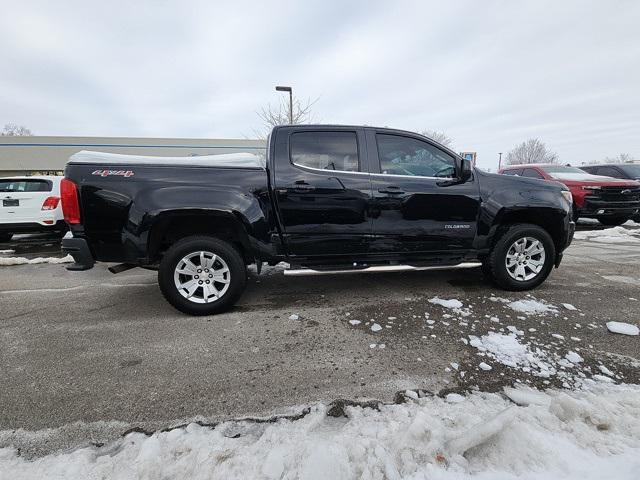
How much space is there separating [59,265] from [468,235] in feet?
21.8

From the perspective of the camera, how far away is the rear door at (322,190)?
386 centimetres

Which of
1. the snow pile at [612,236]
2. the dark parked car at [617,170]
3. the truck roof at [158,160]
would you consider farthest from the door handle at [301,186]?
the dark parked car at [617,170]

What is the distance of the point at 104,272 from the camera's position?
5.77 metres

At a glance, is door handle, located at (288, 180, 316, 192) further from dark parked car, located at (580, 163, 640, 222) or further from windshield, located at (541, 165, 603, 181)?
dark parked car, located at (580, 163, 640, 222)

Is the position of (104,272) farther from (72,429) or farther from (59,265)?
(72,429)

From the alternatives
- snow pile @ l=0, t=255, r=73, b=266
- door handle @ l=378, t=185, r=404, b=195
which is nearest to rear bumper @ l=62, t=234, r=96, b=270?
door handle @ l=378, t=185, r=404, b=195

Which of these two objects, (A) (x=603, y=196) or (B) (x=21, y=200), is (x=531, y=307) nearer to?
(A) (x=603, y=196)

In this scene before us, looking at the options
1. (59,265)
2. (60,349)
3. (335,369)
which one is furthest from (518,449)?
(59,265)

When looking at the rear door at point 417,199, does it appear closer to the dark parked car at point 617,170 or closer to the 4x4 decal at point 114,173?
the 4x4 decal at point 114,173

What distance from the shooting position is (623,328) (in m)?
3.33

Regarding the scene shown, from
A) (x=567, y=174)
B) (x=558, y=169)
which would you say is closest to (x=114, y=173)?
(x=567, y=174)

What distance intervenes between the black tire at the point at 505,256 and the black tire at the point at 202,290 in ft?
9.85

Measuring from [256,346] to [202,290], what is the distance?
1.03 meters

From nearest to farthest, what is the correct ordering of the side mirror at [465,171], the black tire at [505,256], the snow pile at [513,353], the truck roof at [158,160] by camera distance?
the snow pile at [513,353], the truck roof at [158,160], the side mirror at [465,171], the black tire at [505,256]
